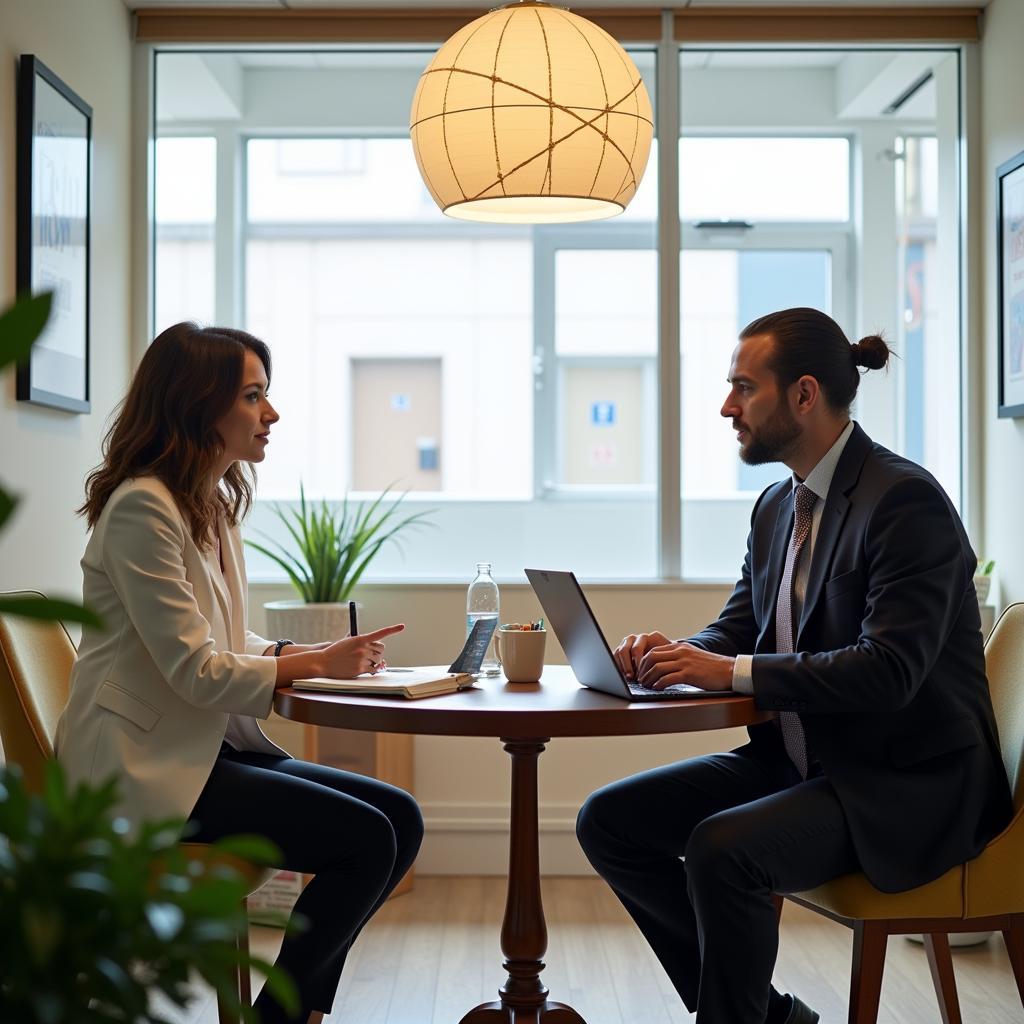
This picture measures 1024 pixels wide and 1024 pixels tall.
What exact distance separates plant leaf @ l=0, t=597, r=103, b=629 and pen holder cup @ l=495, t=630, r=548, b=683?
153cm

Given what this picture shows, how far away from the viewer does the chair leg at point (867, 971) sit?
184 cm

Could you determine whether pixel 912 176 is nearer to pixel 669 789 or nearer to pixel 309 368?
pixel 309 368

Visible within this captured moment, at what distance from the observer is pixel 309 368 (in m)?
3.96

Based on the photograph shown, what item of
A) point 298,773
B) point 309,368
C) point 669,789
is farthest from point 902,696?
point 309,368

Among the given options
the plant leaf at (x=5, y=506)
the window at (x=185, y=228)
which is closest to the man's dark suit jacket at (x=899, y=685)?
the plant leaf at (x=5, y=506)

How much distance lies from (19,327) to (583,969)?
8.34 ft

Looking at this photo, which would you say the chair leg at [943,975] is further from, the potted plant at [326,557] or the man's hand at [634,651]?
the potted plant at [326,557]

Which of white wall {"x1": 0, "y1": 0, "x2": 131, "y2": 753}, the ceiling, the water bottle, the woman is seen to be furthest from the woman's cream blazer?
the ceiling

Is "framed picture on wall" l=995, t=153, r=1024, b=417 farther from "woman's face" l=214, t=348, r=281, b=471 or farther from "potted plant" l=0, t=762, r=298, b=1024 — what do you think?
"potted plant" l=0, t=762, r=298, b=1024

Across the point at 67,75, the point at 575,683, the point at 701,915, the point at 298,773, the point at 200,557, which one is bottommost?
the point at 701,915

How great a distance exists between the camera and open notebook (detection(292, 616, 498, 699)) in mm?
1958

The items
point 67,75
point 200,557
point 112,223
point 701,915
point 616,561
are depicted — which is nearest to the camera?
point 701,915

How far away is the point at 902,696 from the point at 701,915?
0.45m

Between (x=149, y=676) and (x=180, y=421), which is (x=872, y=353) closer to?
(x=180, y=421)
